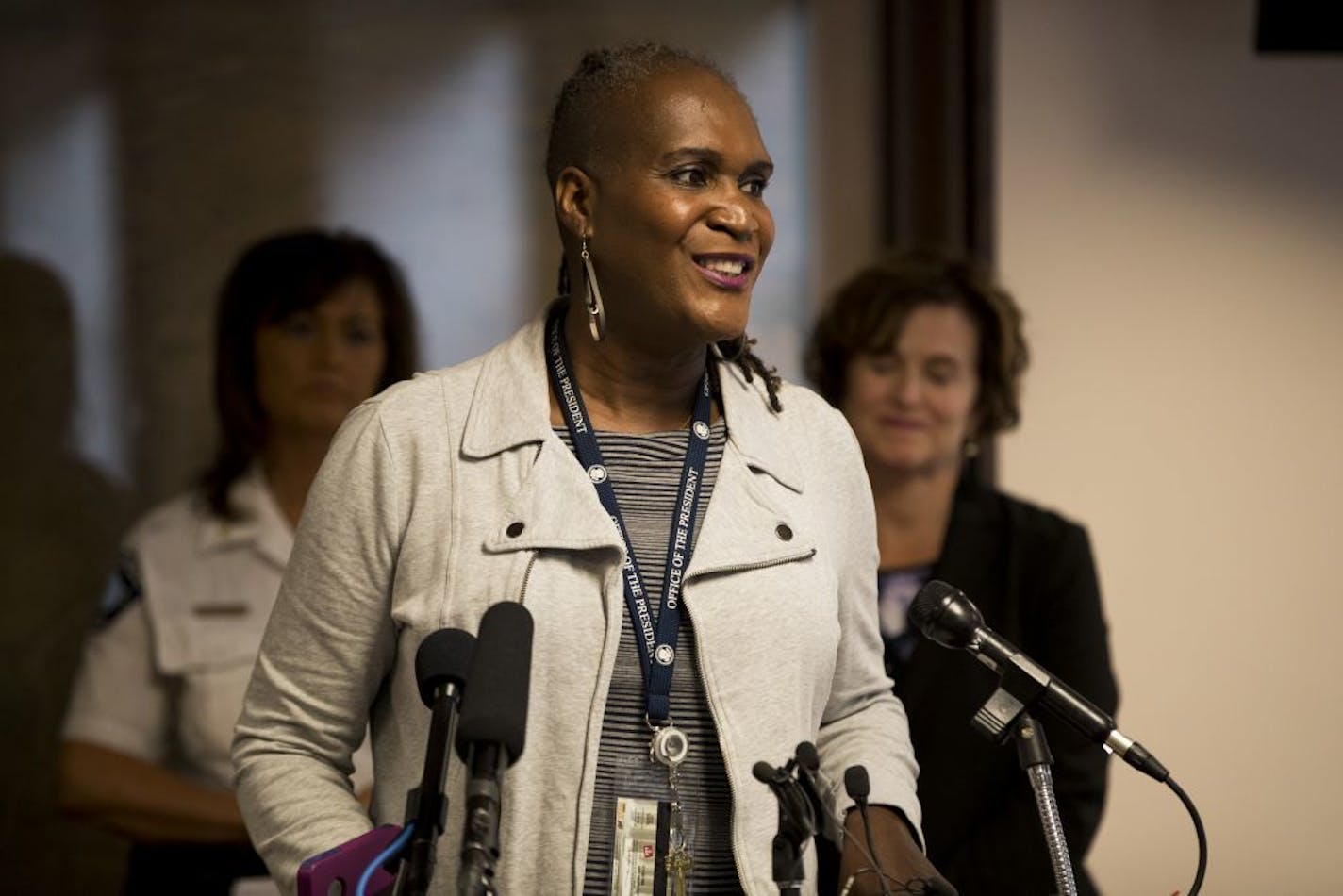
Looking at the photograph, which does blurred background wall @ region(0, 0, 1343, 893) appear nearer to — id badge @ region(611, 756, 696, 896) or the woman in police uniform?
the woman in police uniform

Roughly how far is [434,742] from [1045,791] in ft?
1.92

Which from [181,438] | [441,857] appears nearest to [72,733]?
[181,438]

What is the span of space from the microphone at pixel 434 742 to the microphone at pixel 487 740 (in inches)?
1.2

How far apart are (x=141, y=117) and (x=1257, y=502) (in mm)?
2570

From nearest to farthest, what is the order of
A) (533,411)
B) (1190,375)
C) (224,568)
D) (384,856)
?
(384,856), (533,411), (224,568), (1190,375)

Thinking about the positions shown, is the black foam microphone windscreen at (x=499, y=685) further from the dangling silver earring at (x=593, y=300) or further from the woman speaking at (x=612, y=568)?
the dangling silver earring at (x=593, y=300)

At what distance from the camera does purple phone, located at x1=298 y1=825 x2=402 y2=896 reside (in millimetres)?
1406

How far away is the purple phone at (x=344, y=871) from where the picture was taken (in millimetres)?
1406

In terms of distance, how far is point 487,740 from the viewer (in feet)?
4.06

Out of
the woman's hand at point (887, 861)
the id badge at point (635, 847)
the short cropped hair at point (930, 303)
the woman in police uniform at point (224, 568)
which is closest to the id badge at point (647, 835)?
the id badge at point (635, 847)

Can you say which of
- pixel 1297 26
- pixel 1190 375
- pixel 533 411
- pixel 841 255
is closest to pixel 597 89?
pixel 533 411

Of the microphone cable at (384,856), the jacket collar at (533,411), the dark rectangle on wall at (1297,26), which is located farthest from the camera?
the dark rectangle on wall at (1297,26)

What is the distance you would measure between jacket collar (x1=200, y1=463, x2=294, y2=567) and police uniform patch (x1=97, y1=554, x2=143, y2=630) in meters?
0.13

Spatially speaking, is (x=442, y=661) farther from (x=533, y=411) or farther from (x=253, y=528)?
(x=253, y=528)
